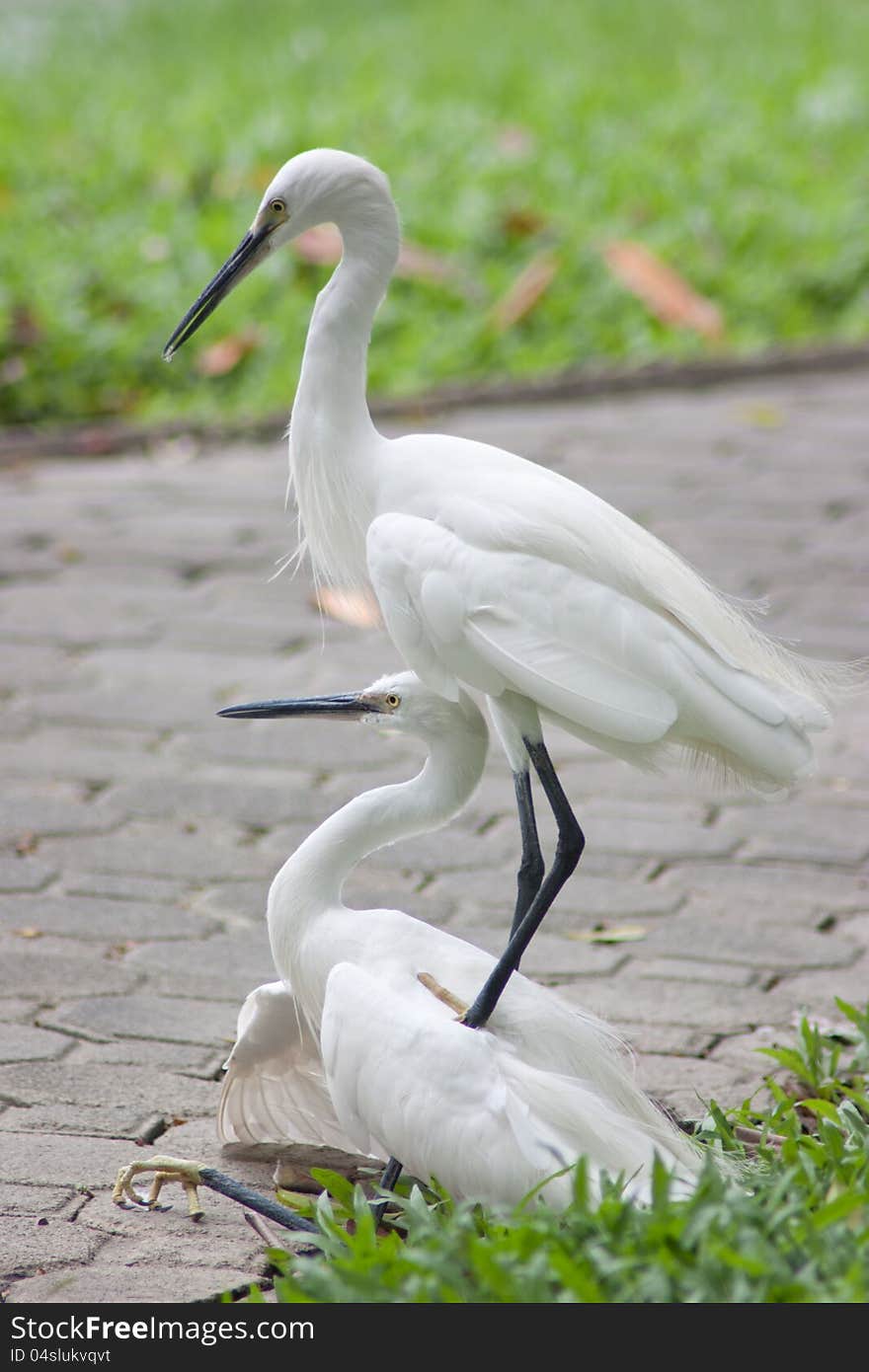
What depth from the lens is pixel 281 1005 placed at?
9.70 feet

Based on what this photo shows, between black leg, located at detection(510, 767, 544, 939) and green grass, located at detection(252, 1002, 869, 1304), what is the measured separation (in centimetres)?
51

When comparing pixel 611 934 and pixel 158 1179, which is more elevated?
pixel 158 1179

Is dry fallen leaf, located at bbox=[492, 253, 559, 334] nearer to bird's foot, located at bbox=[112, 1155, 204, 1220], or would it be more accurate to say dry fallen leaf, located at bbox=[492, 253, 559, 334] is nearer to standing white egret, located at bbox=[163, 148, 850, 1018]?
standing white egret, located at bbox=[163, 148, 850, 1018]

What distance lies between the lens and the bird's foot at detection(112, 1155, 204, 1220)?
273 centimetres

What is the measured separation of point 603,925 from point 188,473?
3.68m

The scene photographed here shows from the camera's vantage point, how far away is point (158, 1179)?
2.74m

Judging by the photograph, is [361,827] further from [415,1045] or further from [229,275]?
[229,275]

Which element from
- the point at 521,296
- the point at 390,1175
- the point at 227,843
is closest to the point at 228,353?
the point at 521,296

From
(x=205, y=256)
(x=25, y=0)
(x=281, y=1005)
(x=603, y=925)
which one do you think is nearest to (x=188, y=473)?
(x=205, y=256)

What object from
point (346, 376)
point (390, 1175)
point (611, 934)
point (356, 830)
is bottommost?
point (611, 934)

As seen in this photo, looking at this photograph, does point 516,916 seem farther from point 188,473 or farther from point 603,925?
point 188,473

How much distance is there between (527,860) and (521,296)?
5761 millimetres

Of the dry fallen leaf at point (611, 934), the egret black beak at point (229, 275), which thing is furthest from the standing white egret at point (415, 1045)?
the dry fallen leaf at point (611, 934)

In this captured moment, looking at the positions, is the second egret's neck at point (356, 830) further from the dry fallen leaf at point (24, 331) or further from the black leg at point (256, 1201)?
the dry fallen leaf at point (24, 331)
